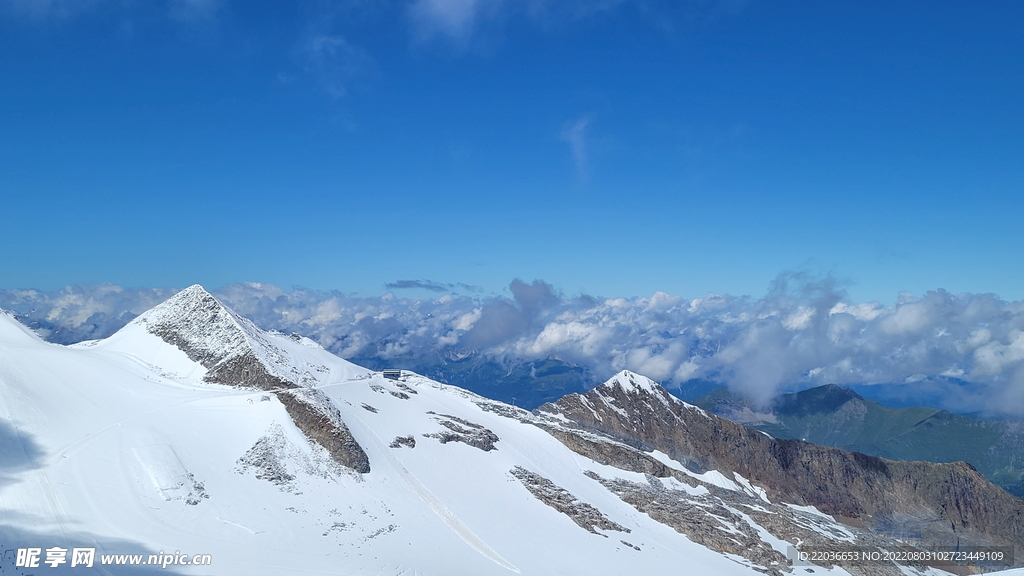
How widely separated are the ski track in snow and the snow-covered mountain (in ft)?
0.91

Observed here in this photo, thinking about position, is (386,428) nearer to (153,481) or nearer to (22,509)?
(153,481)

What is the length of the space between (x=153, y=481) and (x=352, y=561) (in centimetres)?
1950

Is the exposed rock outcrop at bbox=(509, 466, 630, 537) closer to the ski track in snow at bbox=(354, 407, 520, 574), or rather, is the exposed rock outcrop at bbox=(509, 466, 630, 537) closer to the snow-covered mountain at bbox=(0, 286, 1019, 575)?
the snow-covered mountain at bbox=(0, 286, 1019, 575)

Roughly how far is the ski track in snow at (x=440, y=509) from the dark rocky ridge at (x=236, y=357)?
4.76 metres

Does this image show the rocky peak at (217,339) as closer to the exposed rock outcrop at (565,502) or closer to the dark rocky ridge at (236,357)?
the dark rocky ridge at (236,357)

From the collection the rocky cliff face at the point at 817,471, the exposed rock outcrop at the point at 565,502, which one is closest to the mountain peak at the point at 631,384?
the rocky cliff face at the point at 817,471

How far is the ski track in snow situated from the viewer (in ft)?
173

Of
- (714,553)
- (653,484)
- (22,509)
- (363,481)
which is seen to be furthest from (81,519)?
(653,484)

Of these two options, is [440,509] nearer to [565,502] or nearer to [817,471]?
[565,502]

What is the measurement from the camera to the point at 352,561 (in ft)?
144

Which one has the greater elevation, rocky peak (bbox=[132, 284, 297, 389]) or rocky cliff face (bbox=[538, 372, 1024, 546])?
rocky peak (bbox=[132, 284, 297, 389])

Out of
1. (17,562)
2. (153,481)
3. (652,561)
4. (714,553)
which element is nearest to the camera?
(17,562)

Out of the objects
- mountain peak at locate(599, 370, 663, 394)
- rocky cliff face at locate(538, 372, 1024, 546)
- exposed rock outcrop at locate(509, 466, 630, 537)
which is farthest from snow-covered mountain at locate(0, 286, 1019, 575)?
mountain peak at locate(599, 370, 663, 394)

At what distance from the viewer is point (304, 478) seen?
187ft
